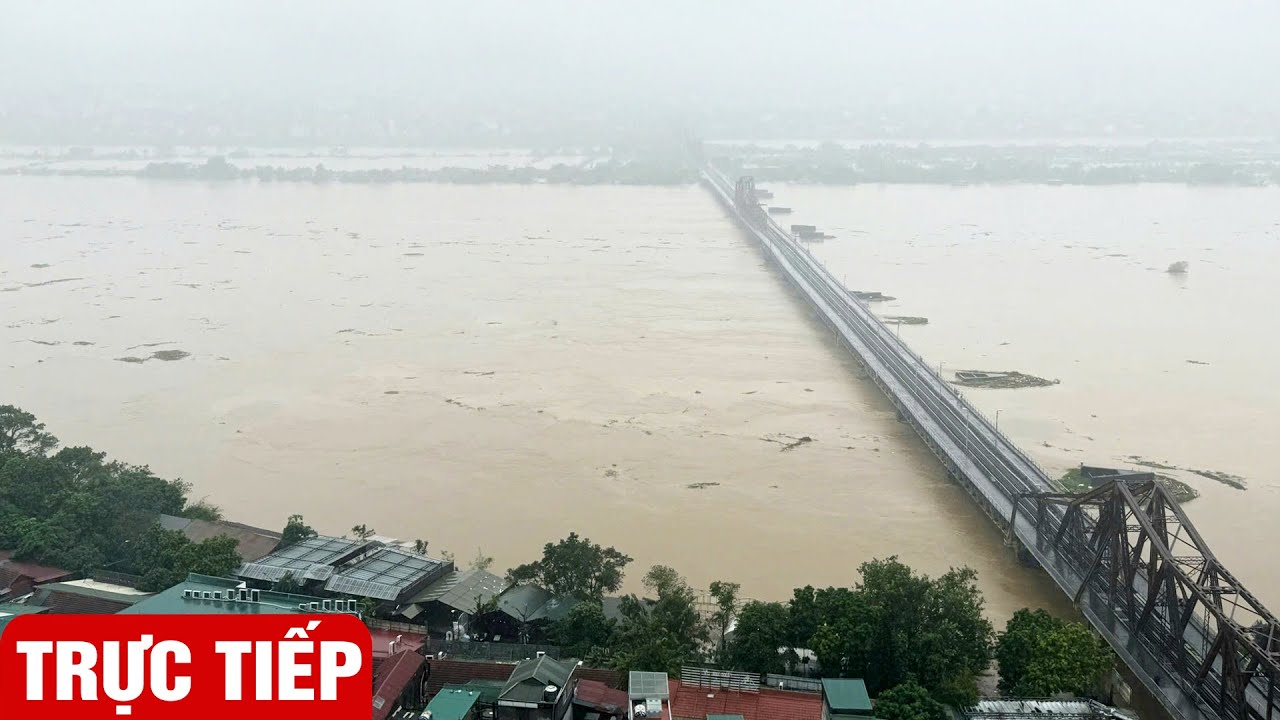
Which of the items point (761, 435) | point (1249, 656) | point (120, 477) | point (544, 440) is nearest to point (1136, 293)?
point (761, 435)

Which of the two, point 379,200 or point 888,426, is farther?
point 379,200

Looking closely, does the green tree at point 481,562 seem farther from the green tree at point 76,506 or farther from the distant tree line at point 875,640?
the green tree at point 76,506

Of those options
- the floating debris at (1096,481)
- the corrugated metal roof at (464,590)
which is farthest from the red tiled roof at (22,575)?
the floating debris at (1096,481)

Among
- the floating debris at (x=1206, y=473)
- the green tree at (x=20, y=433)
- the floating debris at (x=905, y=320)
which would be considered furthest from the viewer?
the floating debris at (x=905, y=320)

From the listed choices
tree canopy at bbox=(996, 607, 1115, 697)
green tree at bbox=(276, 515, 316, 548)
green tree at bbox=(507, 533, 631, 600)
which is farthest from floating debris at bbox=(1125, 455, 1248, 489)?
green tree at bbox=(276, 515, 316, 548)

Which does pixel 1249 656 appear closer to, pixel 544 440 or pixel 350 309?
pixel 544 440
